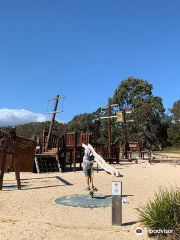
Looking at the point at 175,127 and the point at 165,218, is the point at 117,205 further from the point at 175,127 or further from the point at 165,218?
the point at 175,127

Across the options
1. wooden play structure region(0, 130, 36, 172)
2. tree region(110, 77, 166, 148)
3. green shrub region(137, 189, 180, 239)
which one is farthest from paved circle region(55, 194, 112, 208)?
tree region(110, 77, 166, 148)

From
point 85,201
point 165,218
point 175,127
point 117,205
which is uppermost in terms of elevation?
point 175,127

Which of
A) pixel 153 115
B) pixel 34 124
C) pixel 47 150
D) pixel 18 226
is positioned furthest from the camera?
pixel 34 124

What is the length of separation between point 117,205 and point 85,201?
234 centimetres

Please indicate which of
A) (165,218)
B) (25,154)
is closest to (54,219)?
(165,218)

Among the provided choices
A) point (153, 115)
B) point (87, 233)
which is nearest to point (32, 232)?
point (87, 233)

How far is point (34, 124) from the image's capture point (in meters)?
81.1

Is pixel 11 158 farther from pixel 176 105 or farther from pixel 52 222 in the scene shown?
pixel 176 105

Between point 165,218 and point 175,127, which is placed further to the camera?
point 175,127

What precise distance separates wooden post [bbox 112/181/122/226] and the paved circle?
1684 millimetres

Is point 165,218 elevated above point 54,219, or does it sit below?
above

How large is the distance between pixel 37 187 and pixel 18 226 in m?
4.84

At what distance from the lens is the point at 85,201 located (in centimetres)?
743

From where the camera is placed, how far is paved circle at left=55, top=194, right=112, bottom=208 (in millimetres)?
6948
